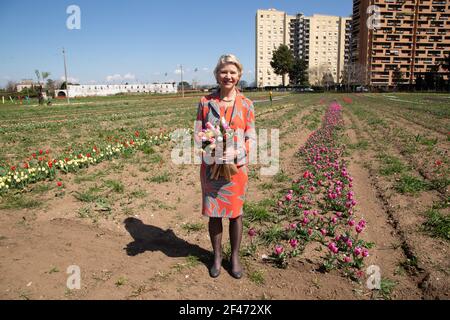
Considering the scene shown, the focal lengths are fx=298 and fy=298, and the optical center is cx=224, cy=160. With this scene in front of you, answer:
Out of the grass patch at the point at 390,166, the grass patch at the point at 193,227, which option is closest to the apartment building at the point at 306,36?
the grass patch at the point at 390,166

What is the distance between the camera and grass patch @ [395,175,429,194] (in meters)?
5.50

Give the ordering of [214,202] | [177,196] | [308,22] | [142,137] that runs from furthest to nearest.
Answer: [308,22] < [142,137] < [177,196] < [214,202]

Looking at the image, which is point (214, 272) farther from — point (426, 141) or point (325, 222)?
point (426, 141)

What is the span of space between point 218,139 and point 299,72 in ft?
363

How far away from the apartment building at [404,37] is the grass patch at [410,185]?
337ft

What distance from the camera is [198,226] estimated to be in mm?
4562

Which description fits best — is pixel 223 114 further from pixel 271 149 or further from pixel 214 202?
pixel 271 149

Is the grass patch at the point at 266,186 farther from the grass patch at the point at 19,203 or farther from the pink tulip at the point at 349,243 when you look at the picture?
the grass patch at the point at 19,203

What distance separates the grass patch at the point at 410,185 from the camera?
18.0 feet

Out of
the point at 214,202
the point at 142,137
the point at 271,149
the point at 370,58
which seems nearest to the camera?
the point at 214,202

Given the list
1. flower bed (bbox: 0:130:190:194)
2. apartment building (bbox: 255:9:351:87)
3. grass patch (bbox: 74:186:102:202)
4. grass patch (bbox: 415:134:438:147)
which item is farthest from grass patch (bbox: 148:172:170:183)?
apartment building (bbox: 255:9:351:87)

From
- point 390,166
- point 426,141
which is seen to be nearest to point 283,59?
point 426,141
